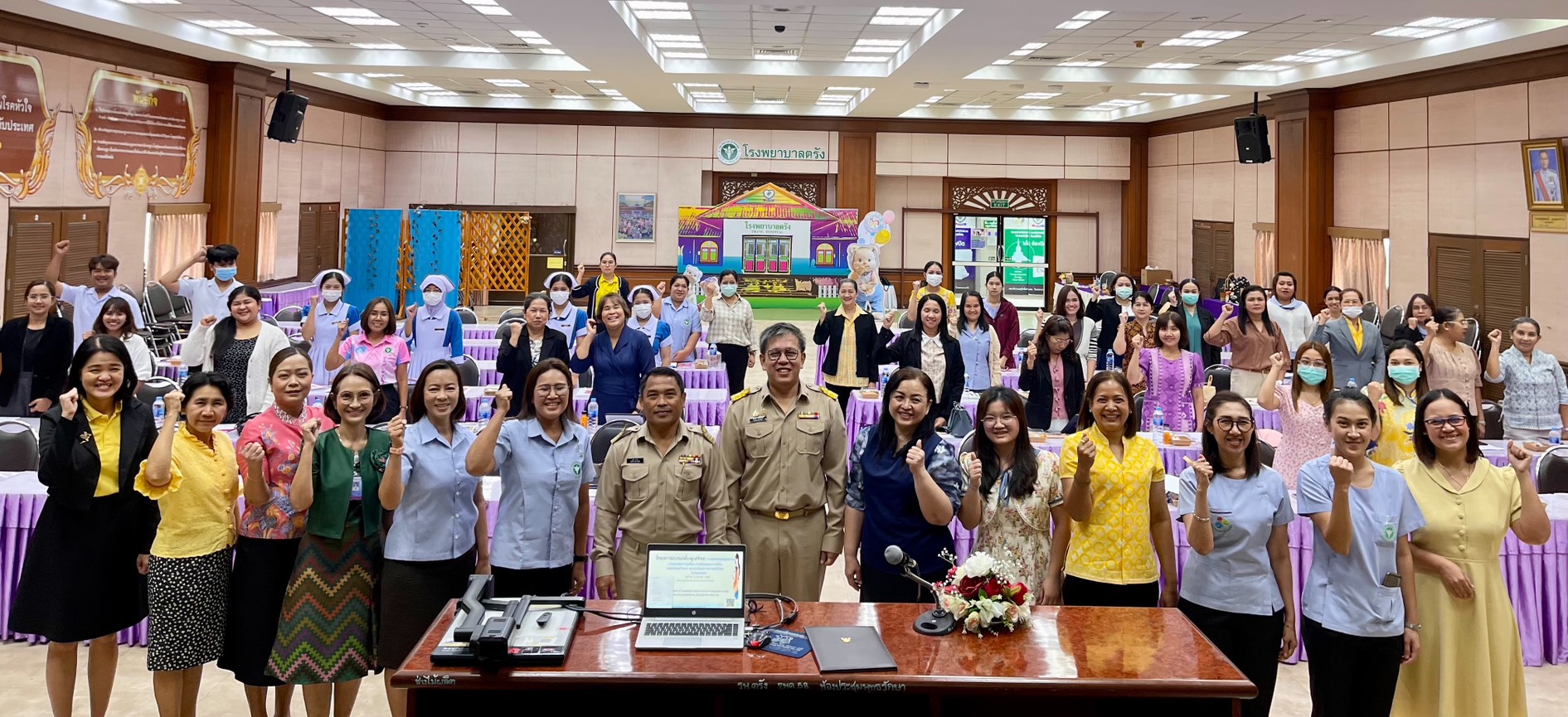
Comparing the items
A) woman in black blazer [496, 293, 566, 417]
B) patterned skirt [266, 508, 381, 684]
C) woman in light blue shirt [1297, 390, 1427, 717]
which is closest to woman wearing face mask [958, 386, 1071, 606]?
woman in light blue shirt [1297, 390, 1427, 717]

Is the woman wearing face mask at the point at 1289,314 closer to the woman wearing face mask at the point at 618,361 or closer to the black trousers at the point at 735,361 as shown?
the black trousers at the point at 735,361

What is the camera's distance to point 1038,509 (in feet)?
12.2

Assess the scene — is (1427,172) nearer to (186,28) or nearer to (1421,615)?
(1421,615)

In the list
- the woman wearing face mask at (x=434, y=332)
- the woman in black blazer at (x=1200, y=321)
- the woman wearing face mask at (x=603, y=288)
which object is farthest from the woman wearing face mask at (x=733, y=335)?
the woman in black blazer at (x=1200, y=321)

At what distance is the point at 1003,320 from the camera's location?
30.9 feet

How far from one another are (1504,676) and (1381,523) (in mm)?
699

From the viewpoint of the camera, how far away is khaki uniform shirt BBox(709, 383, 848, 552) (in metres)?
3.99

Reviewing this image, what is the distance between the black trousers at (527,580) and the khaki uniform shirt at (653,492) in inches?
6.9

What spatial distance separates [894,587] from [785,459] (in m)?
0.64

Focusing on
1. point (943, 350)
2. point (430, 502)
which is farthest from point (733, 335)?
point (430, 502)

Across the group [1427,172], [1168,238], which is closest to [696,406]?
[1427,172]

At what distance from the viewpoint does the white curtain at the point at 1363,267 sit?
1366 cm

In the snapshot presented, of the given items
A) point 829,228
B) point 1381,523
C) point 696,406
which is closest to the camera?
point 1381,523

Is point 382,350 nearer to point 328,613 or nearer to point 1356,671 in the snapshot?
point 328,613
